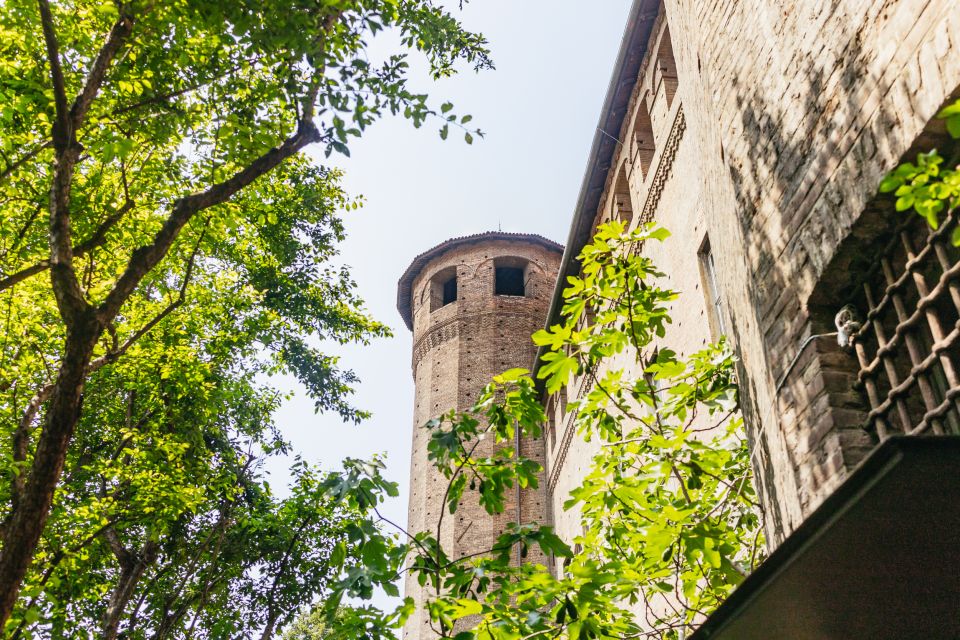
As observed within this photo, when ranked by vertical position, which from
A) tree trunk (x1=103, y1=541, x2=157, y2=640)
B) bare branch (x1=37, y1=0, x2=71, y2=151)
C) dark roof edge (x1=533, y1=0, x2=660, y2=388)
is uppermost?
dark roof edge (x1=533, y1=0, x2=660, y2=388)

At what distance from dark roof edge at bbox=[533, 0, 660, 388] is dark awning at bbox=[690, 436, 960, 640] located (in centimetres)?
791

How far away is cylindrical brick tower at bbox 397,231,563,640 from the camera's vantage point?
70.3 ft

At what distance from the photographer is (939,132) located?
227 cm

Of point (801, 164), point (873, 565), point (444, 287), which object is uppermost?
point (444, 287)

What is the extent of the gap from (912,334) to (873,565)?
107cm

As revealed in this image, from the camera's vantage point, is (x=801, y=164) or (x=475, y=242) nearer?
(x=801, y=164)

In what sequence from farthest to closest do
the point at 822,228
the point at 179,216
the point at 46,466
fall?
the point at 179,216
the point at 46,466
the point at 822,228

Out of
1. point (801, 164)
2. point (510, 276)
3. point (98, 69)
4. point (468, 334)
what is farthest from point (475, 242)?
point (801, 164)

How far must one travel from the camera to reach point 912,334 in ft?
8.12

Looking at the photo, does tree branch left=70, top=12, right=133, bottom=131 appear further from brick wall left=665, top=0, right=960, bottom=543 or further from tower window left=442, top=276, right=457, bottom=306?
tower window left=442, top=276, right=457, bottom=306

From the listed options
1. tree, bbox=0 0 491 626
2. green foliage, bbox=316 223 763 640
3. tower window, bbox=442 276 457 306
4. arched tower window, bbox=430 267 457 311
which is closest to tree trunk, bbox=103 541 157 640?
tree, bbox=0 0 491 626

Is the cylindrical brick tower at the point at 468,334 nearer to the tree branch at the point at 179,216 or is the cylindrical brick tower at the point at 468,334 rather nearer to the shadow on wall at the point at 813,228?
the tree branch at the point at 179,216

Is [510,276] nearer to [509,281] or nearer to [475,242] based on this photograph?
[509,281]

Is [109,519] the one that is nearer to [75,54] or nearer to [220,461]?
[220,461]
